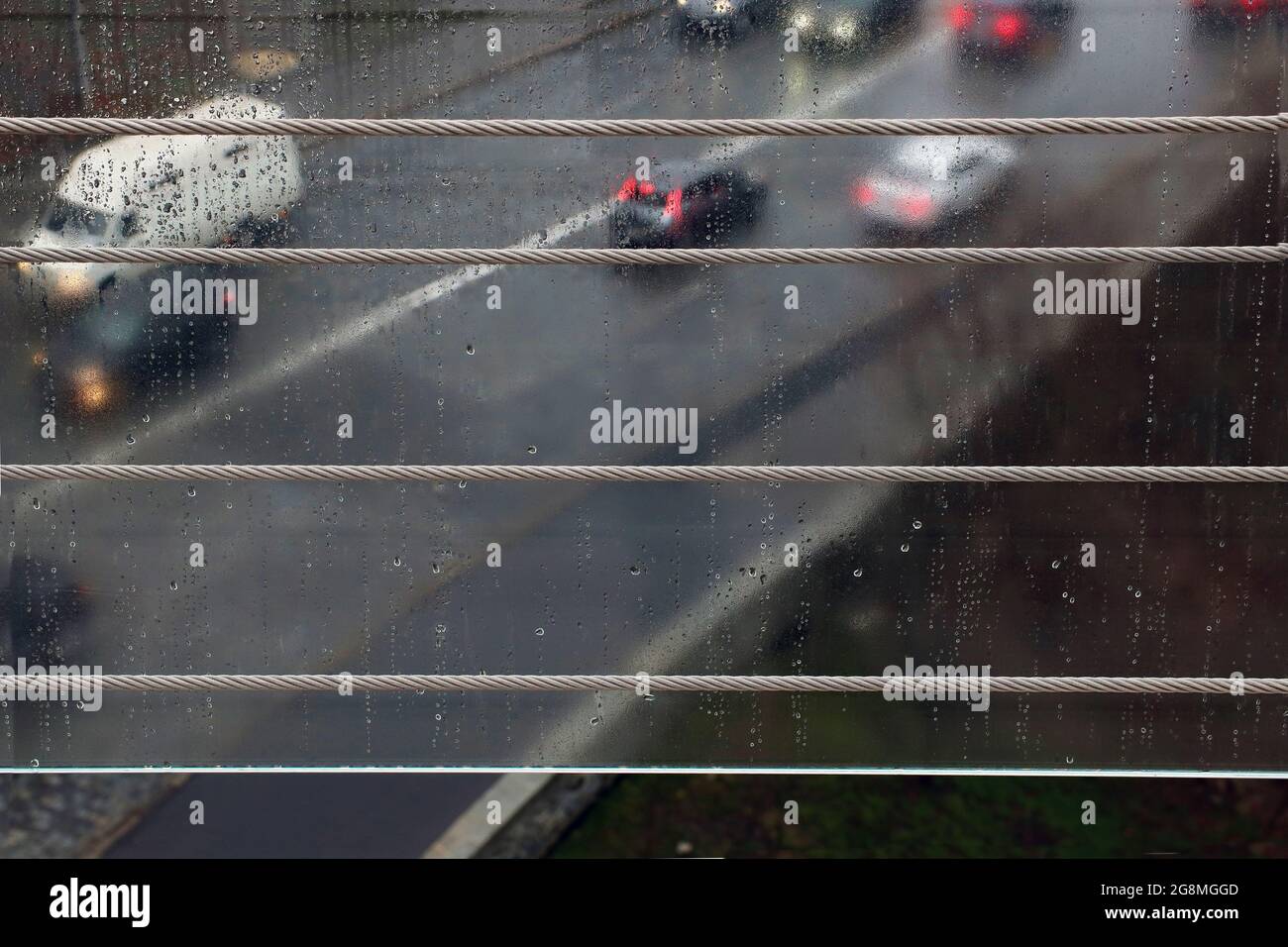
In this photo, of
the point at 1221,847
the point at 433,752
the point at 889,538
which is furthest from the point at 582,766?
the point at 1221,847

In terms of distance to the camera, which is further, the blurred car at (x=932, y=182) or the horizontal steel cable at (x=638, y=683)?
the horizontal steel cable at (x=638, y=683)

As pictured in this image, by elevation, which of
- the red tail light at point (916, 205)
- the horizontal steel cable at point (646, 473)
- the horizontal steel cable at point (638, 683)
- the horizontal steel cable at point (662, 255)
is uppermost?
the red tail light at point (916, 205)

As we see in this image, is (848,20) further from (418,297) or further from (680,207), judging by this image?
(418,297)

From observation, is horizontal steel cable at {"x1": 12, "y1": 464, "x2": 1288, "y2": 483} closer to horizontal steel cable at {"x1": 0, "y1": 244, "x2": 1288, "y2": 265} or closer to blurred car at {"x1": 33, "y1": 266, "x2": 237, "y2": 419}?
blurred car at {"x1": 33, "y1": 266, "x2": 237, "y2": 419}

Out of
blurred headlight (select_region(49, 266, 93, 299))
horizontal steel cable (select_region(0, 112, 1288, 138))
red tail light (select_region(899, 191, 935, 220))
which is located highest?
horizontal steel cable (select_region(0, 112, 1288, 138))

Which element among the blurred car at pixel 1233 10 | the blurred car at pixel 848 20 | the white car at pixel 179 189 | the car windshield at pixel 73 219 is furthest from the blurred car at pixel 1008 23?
the car windshield at pixel 73 219

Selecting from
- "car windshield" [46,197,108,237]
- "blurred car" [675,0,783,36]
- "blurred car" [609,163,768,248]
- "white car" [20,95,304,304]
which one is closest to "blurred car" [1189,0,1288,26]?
"blurred car" [675,0,783,36]

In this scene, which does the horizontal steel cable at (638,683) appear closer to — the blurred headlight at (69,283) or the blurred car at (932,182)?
the blurred headlight at (69,283)
